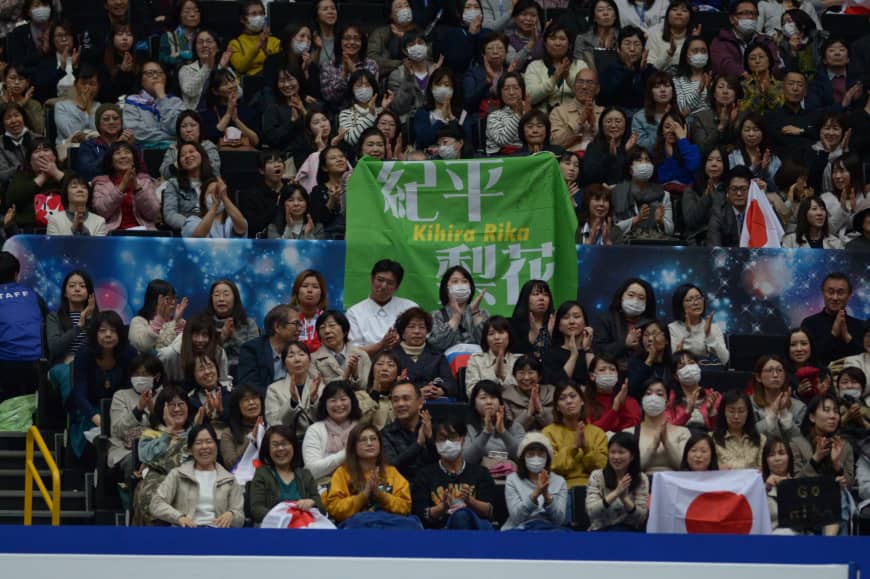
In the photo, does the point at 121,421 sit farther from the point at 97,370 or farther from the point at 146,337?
the point at 146,337

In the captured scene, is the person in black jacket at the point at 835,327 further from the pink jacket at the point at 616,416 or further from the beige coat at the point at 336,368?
the beige coat at the point at 336,368

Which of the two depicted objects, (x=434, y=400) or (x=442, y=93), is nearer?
(x=434, y=400)

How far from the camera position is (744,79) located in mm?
18312

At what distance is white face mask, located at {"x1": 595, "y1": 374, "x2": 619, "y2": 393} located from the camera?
47.9ft

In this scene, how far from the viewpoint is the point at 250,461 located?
1400 centimetres

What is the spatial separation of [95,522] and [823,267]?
5792 millimetres

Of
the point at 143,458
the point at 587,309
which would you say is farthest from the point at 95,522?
the point at 587,309

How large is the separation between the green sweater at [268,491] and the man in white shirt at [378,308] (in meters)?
2.08

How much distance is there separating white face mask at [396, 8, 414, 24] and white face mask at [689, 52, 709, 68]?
238 centimetres

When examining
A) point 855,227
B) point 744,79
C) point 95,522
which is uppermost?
point 744,79

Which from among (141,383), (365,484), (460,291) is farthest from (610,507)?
(141,383)

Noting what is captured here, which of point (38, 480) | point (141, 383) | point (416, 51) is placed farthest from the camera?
point (416, 51)

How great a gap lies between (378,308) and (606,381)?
192cm

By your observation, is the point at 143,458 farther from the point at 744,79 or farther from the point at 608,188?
the point at 744,79
